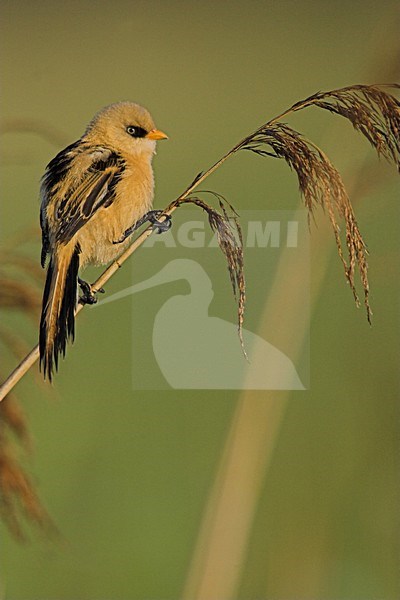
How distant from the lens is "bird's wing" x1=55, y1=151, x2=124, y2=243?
165 cm

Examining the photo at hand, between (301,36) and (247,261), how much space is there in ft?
1.61

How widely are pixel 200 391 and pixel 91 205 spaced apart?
1.54 ft

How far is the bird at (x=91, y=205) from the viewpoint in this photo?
163cm

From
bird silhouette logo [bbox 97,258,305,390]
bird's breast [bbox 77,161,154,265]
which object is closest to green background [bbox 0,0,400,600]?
bird silhouette logo [bbox 97,258,305,390]

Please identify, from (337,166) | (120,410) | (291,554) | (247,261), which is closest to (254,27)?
(337,166)

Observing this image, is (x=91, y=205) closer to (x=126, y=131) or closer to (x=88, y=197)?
(x=88, y=197)

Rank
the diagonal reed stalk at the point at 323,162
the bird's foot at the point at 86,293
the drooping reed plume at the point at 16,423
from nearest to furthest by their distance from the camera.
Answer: the diagonal reed stalk at the point at 323,162
the drooping reed plume at the point at 16,423
the bird's foot at the point at 86,293

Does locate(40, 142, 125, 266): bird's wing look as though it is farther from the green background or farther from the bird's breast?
the green background

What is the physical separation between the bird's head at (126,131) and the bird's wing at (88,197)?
5 centimetres

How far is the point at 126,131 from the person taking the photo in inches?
68.1

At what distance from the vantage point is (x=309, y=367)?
1.86m

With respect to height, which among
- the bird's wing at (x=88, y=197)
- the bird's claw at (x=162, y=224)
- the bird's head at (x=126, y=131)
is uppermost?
the bird's head at (x=126, y=131)

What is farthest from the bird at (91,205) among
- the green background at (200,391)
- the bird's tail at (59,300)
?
the green background at (200,391)

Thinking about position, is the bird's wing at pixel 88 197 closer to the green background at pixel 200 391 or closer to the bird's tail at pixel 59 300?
the bird's tail at pixel 59 300
